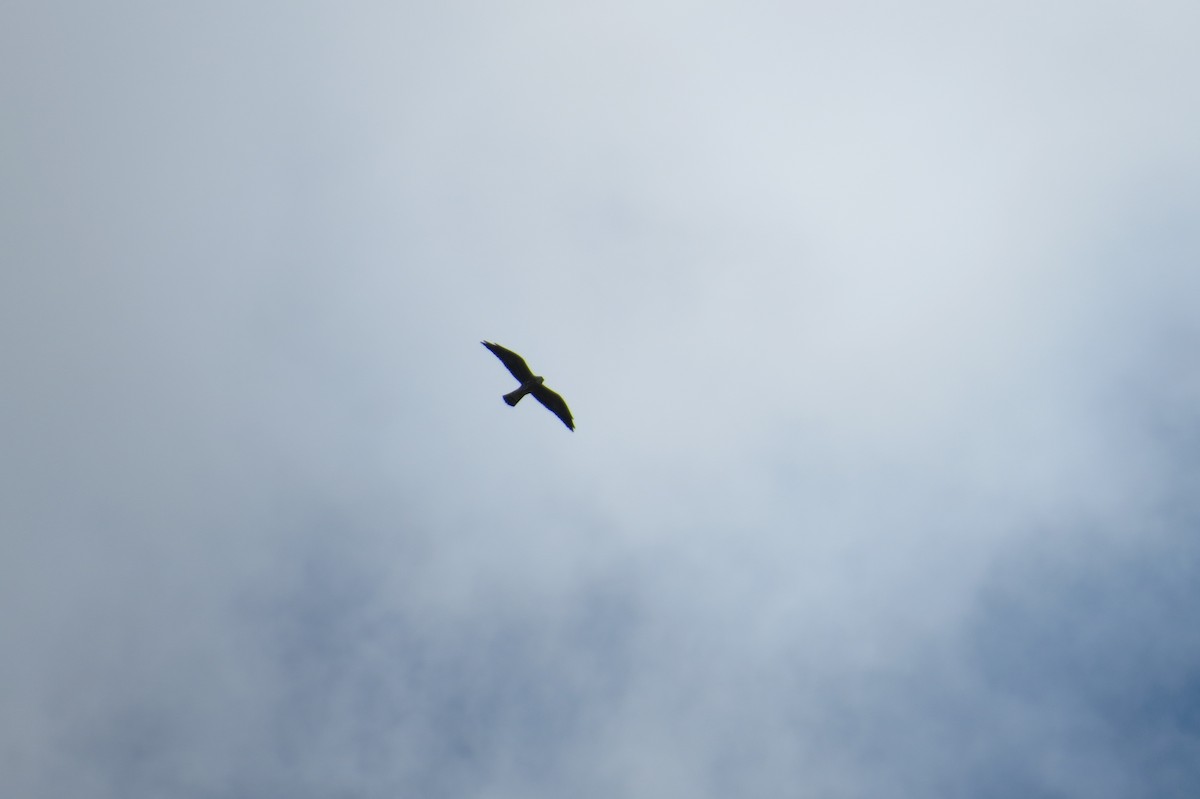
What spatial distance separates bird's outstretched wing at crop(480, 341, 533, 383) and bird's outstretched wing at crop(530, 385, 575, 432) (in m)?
0.66

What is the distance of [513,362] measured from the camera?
44.3 metres

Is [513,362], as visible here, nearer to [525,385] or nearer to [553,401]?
[525,385]

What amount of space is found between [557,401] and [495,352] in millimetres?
3641

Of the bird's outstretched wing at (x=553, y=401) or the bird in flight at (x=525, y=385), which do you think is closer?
the bird in flight at (x=525, y=385)

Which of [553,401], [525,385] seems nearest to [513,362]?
[525,385]

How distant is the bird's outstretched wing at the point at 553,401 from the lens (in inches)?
1772

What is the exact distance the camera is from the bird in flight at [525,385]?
43.7m

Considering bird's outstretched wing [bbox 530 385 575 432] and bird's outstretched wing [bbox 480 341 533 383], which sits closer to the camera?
bird's outstretched wing [bbox 480 341 533 383]

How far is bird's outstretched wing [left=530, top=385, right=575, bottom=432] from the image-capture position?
4500 centimetres

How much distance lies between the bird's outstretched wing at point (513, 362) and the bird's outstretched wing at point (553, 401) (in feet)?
2.16

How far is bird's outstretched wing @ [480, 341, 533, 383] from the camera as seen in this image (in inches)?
1716

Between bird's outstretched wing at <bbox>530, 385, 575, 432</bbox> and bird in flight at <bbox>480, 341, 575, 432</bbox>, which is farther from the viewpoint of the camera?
bird's outstretched wing at <bbox>530, 385, 575, 432</bbox>

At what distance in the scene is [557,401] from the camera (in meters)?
45.7

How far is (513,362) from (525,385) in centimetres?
105
